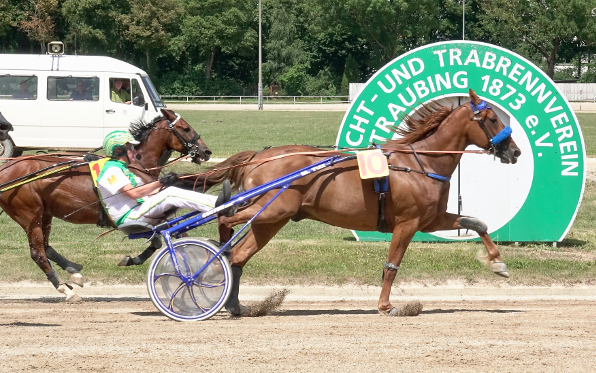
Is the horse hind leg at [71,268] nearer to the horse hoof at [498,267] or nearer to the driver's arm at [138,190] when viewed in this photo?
the driver's arm at [138,190]

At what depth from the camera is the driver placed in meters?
7.25

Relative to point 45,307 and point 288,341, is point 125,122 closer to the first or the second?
point 45,307

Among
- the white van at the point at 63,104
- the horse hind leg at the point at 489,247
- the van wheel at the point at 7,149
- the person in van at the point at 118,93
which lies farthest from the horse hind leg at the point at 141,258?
the person in van at the point at 118,93

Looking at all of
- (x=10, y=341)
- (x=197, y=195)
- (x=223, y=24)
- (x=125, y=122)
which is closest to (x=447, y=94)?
(x=197, y=195)

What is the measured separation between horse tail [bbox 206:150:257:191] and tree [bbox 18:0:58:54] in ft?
171

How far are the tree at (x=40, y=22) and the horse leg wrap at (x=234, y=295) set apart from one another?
174ft

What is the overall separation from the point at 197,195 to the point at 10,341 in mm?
1933

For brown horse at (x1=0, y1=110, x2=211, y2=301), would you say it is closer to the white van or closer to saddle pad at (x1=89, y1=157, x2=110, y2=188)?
saddle pad at (x1=89, y1=157, x2=110, y2=188)

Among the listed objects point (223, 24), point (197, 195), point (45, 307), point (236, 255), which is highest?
point (223, 24)

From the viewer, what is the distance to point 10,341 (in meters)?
6.21

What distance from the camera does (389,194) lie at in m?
7.59

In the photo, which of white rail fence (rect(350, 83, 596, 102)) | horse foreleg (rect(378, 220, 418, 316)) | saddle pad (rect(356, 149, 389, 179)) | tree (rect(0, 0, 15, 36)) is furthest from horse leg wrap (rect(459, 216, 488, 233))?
tree (rect(0, 0, 15, 36))

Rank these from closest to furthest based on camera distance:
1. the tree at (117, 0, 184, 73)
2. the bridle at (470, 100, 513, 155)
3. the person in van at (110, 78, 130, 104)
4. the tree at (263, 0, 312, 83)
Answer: the bridle at (470, 100, 513, 155) < the person in van at (110, 78, 130, 104) < the tree at (117, 0, 184, 73) < the tree at (263, 0, 312, 83)

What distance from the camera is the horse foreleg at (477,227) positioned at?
7.76m
